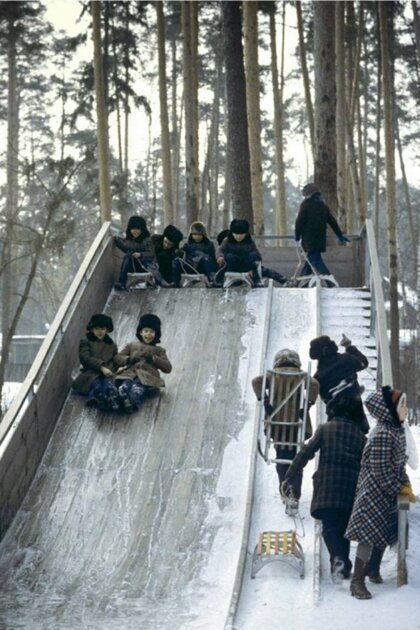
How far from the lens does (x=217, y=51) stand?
44.5 m

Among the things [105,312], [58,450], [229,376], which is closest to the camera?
[58,450]

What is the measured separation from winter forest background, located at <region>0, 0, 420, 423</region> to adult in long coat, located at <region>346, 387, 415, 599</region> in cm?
1167

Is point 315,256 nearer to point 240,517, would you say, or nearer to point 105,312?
point 105,312

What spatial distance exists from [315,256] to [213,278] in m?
1.59

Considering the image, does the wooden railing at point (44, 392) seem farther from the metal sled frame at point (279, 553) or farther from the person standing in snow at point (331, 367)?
the person standing in snow at point (331, 367)

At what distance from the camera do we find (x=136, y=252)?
15.9 meters

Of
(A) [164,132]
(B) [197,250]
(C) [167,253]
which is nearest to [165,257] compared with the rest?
(C) [167,253]

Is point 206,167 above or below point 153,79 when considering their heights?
below

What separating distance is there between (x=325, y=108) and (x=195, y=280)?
5.58 metres

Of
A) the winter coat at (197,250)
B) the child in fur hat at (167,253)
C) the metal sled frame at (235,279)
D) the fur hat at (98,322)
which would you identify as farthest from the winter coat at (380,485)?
the child in fur hat at (167,253)

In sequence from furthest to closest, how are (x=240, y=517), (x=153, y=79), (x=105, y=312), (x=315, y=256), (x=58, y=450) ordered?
(x=153, y=79) → (x=315, y=256) → (x=105, y=312) → (x=58, y=450) → (x=240, y=517)

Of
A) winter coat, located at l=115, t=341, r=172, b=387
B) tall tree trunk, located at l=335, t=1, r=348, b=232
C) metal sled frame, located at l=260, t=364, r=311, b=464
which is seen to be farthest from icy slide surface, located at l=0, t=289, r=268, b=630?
tall tree trunk, located at l=335, t=1, r=348, b=232

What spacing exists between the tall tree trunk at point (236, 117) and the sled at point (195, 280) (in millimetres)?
5733

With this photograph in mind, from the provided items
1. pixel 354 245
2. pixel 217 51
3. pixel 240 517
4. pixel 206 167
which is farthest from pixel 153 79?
pixel 240 517
